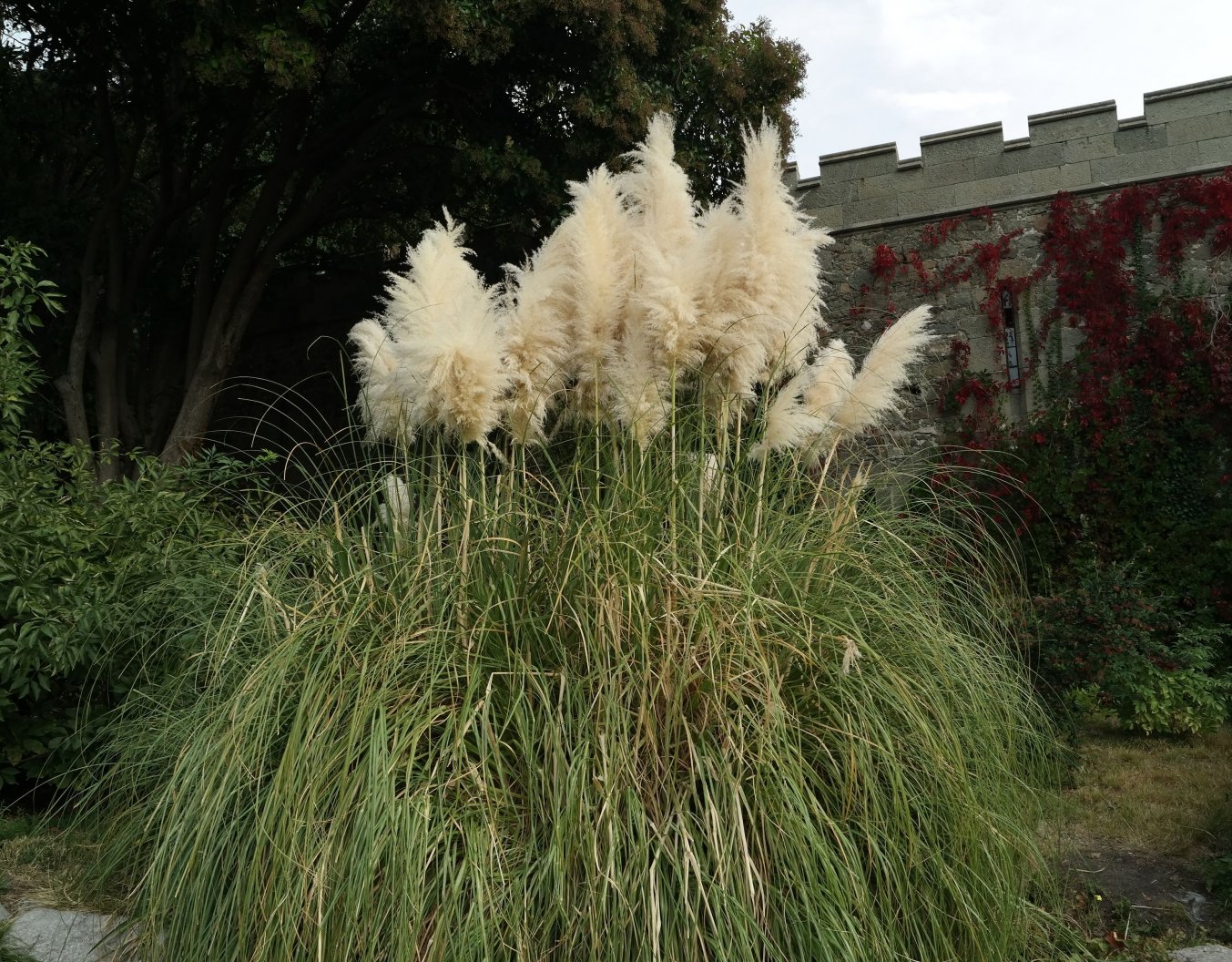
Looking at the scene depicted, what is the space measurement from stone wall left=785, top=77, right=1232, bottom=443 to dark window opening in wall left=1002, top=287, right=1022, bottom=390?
0.05 meters

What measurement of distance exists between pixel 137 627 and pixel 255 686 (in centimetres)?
178

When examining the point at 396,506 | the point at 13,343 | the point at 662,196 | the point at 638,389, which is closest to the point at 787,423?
the point at 638,389

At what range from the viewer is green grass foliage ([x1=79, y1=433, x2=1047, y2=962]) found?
2.37m

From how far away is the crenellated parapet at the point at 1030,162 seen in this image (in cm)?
912

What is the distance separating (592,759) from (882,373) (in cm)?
175

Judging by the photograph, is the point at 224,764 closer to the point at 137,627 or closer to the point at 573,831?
the point at 573,831

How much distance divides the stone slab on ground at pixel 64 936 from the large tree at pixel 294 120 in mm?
6178

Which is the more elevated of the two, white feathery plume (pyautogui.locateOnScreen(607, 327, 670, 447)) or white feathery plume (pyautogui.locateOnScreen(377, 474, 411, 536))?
white feathery plume (pyautogui.locateOnScreen(607, 327, 670, 447))

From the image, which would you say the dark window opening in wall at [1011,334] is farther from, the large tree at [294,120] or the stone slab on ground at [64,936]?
the stone slab on ground at [64,936]

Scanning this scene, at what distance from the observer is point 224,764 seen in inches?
104

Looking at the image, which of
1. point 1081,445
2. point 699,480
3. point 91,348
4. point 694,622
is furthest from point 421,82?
point 694,622

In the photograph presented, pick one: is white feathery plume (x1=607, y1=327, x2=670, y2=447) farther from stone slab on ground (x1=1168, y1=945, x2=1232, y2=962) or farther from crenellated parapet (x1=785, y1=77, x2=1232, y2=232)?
crenellated parapet (x1=785, y1=77, x2=1232, y2=232)

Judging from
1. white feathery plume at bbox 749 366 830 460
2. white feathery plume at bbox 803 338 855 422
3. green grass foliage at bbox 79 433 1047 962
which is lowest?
green grass foliage at bbox 79 433 1047 962

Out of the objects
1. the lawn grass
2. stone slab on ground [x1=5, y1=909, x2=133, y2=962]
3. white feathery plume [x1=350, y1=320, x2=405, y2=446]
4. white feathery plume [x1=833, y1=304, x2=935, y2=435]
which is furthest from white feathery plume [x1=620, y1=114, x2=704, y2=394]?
stone slab on ground [x1=5, y1=909, x2=133, y2=962]
